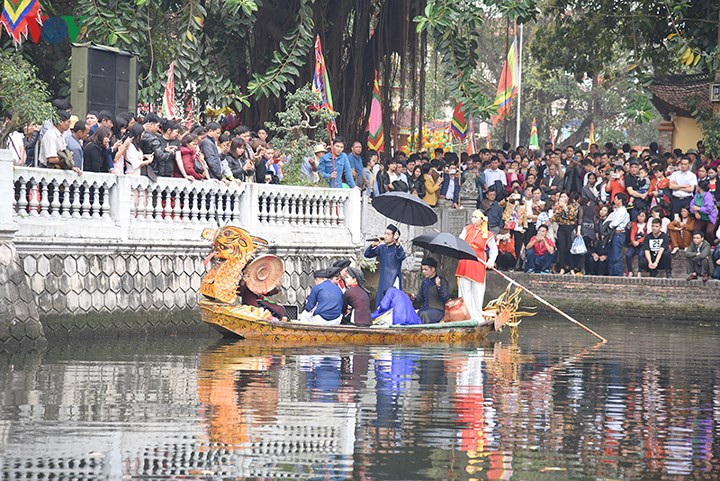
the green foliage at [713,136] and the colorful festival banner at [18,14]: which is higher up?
the colorful festival banner at [18,14]

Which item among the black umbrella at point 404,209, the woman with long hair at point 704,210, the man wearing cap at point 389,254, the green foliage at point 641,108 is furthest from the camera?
the green foliage at point 641,108

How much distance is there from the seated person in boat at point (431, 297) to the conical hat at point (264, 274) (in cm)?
220

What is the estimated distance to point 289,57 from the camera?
27688 mm

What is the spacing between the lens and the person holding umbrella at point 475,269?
21828 millimetres

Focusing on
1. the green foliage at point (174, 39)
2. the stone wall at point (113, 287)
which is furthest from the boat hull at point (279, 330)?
the green foliage at point (174, 39)

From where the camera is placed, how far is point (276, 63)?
27.8m

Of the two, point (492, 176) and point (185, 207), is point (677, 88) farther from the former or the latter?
point (185, 207)

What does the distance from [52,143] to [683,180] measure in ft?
42.3

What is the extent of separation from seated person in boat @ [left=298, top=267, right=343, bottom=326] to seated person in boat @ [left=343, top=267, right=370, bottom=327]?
132 millimetres

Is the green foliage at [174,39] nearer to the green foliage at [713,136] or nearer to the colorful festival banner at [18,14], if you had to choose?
the colorful festival banner at [18,14]

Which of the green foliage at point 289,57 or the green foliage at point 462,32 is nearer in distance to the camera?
the green foliage at point 462,32

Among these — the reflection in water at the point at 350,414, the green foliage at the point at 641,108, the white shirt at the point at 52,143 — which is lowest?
the reflection in water at the point at 350,414

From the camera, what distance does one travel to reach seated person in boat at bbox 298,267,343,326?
780 inches

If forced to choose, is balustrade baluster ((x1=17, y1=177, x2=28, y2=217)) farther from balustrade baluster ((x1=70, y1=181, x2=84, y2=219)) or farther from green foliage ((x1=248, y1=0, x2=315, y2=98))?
green foliage ((x1=248, y1=0, x2=315, y2=98))
